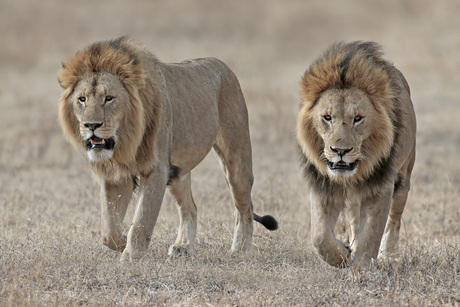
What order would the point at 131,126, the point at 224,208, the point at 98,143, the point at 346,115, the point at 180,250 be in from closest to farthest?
the point at 346,115 < the point at 98,143 < the point at 131,126 < the point at 180,250 < the point at 224,208

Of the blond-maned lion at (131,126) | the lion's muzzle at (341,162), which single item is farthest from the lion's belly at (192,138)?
the lion's muzzle at (341,162)

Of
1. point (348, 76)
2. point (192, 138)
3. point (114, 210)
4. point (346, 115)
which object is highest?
point (348, 76)

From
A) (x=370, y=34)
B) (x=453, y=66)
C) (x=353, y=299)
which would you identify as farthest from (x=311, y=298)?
(x=370, y=34)

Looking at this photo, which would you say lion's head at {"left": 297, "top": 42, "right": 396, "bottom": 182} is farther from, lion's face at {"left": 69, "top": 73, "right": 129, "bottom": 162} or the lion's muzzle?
lion's face at {"left": 69, "top": 73, "right": 129, "bottom": 162}

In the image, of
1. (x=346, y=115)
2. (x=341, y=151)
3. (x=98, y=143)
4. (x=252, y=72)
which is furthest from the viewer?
(x=252, y=72)

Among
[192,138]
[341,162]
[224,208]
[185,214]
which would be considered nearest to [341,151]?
[341,162]

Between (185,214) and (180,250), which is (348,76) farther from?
(185,214)

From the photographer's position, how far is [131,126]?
15.5 ft

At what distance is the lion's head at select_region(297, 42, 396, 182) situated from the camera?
4445 mm

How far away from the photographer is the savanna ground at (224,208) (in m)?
4.18

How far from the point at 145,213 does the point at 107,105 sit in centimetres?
67

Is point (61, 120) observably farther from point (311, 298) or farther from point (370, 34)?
point (370, 34)

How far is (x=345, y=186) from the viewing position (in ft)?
15.5

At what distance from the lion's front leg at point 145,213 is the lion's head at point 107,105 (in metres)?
0.14
